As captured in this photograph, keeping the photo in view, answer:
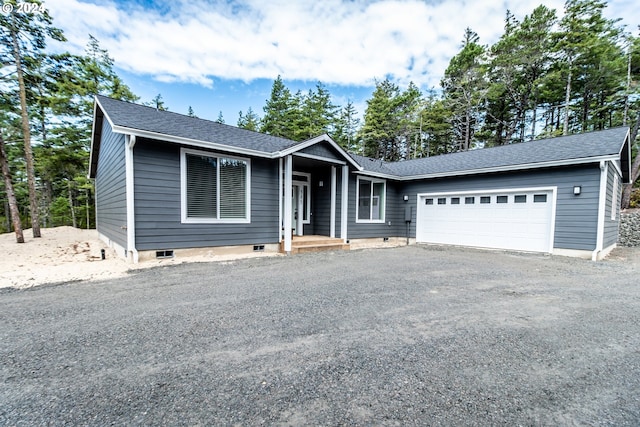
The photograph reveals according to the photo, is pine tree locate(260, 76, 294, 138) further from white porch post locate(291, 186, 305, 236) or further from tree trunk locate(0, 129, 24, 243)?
tree trunk locate(0, 129, 24, 243)

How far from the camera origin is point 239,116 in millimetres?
31031

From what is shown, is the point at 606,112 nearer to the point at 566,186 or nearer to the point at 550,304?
the point at 566,186

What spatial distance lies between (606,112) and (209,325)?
27.4m

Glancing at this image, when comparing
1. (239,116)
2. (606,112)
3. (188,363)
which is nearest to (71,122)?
(239,116)

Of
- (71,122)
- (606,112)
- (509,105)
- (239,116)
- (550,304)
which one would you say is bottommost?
(550,304)

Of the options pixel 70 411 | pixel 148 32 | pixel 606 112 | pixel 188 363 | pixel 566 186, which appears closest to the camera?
pixel 70 411

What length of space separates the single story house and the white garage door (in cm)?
3

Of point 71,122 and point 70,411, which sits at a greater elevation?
point 71,122

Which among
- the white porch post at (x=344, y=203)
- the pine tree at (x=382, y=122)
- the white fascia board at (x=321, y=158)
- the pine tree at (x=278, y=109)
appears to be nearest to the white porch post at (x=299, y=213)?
the white porch post at (x=344, y=203)

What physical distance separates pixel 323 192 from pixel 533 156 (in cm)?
705

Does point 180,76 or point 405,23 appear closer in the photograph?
point 405,23

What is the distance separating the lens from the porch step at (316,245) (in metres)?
7.91

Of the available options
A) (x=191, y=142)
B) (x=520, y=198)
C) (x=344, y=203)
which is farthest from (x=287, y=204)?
(x=520, y=198)

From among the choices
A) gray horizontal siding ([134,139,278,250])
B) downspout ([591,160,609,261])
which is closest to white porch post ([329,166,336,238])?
gray horizontal siding ([134,139,278,250])
